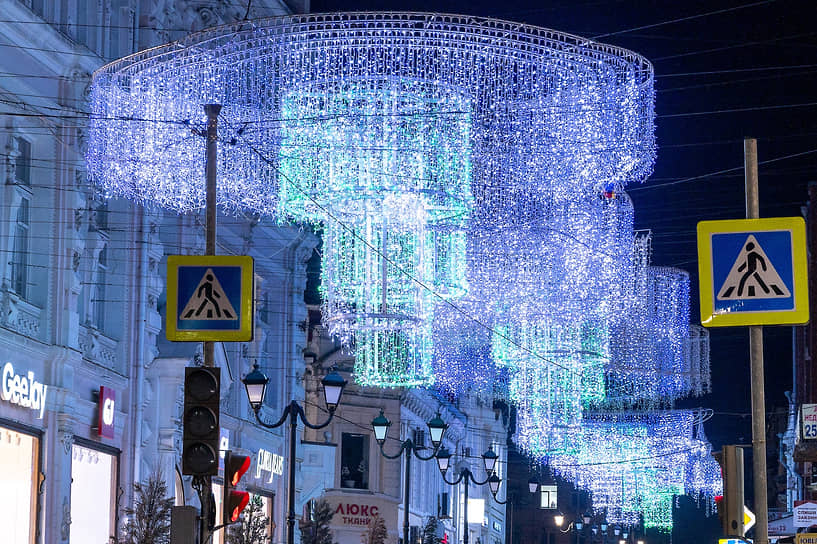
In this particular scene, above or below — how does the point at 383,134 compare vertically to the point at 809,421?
above

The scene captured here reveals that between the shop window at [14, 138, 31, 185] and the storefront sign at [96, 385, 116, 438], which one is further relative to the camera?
the storefront sign at [96, 385, 116, 438]

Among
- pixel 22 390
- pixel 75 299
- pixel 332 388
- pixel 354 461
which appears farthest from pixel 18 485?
pixel 354 461

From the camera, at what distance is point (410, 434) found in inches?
2293

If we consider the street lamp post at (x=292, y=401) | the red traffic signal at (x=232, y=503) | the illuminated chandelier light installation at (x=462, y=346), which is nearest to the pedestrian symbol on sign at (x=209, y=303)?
the red traffic signal at (x=232, y=503)

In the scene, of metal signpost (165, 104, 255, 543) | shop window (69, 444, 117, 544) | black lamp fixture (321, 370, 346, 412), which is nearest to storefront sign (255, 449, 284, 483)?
shop window (69, 444, 117, 544)

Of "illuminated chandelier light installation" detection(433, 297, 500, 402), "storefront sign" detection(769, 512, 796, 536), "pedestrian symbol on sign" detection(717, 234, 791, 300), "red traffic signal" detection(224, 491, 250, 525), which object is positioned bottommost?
"storefront sign" detection(769, 512, 796, 536)

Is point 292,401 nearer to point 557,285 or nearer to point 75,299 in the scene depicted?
point 75,299

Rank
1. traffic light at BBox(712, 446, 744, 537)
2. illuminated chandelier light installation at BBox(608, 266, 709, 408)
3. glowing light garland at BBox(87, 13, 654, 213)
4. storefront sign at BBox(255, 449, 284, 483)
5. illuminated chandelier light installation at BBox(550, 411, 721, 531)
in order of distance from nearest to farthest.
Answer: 1. traffic light at BBox(712, 446, 744, 537)
2. glowing light garland at BBox(87, 13, 654, 213)
3. storefront sign at BBox(255, 449, 284, 483)
4. illuminated chandelier light installation at BBox(608, 266, 709, 408)
5. illuminated chandelier light installation at BBox(550, 411, 721, 531)

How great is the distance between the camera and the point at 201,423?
13117 millimetres

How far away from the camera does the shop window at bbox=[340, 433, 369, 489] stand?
171ft

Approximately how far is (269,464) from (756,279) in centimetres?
2853

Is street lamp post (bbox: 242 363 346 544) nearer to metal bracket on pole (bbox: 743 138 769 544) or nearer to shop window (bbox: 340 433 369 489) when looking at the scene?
metal bracket on pole (bbox: 743 138 769 544)

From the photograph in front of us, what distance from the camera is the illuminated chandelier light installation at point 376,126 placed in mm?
20031

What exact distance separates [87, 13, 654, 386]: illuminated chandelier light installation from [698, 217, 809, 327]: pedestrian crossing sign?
28.6 feet
